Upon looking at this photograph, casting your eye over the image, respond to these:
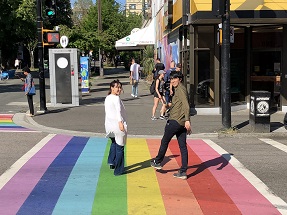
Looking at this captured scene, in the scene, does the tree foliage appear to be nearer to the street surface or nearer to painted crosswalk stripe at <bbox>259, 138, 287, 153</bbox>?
the street surface

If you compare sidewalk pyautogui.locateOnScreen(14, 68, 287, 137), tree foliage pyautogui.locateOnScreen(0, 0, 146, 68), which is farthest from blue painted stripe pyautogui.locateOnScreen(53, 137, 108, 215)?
tree foliage pyautogui.locateOnScreen(0, 0, 146, 68)

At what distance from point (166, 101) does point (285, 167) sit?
22.6ft

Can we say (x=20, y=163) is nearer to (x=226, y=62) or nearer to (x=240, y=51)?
(x=226, y=62)

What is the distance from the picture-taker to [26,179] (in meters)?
7.20

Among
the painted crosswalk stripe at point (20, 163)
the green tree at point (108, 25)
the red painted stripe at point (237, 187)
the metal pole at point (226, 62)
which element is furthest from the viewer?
the green tree at point (108, 25)

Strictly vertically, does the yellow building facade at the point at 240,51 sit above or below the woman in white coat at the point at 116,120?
above

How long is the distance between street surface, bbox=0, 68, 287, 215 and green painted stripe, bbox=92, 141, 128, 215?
0.04 ft

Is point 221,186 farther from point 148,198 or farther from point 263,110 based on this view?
point 263,110

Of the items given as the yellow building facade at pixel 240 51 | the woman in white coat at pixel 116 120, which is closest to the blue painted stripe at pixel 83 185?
the woman in white coat at pixel 116 120

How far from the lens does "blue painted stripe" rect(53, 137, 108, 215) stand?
5.73 meters

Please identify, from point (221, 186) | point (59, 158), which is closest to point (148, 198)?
point (221, 186)

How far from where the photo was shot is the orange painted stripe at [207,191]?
18.8 feet

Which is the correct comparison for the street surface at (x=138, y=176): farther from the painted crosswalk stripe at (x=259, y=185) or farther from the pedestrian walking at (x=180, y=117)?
the pedestrian walking at (x=180, y=117)

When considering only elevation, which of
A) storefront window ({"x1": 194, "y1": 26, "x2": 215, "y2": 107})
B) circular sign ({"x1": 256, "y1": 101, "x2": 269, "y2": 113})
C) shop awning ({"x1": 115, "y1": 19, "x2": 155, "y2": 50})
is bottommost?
circular sign ({"x1": 256, "y1": 101, "x2": 269, "y2": 113})
